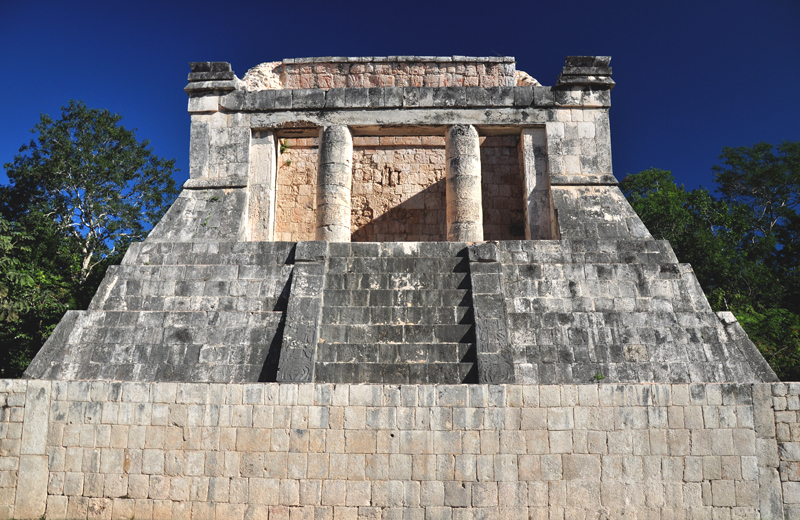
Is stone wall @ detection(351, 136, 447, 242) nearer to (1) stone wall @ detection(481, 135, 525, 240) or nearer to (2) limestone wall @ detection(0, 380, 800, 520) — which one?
(1) stone wall @ detection(481, 135, 525, 240)

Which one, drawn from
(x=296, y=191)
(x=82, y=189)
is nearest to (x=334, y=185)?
(x=296, y=191)

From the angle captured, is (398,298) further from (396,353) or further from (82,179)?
(82,179)

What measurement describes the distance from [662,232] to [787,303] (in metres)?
3.71

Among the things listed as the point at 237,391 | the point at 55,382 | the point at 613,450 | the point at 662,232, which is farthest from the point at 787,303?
the point at 55,382

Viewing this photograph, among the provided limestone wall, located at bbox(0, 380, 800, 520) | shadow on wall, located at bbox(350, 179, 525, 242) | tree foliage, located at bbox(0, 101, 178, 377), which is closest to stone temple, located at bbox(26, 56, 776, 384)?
limestone wall, located at bbox(0, 380, 800, 520)

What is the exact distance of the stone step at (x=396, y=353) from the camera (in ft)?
25.4

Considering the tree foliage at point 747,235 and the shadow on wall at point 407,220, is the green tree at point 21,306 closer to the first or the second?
the shadow on wall at point 407,220

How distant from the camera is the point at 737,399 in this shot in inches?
272

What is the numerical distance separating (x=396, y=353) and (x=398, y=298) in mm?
1047

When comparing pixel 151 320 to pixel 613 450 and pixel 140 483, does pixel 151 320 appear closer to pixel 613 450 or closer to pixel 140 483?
pixel 140 483

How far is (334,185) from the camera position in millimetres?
11398

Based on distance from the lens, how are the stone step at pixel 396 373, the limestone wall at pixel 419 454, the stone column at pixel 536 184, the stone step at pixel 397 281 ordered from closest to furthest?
the limestone wall at pixel 419 454 < the stone step at pixel 396 373 < the stone step at pixel 397 281 < the stone column at pixel 536 184

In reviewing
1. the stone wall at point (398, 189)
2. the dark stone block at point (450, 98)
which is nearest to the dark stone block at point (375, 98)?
the dark stone block at point (450, 98)

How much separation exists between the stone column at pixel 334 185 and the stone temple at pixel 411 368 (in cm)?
4
